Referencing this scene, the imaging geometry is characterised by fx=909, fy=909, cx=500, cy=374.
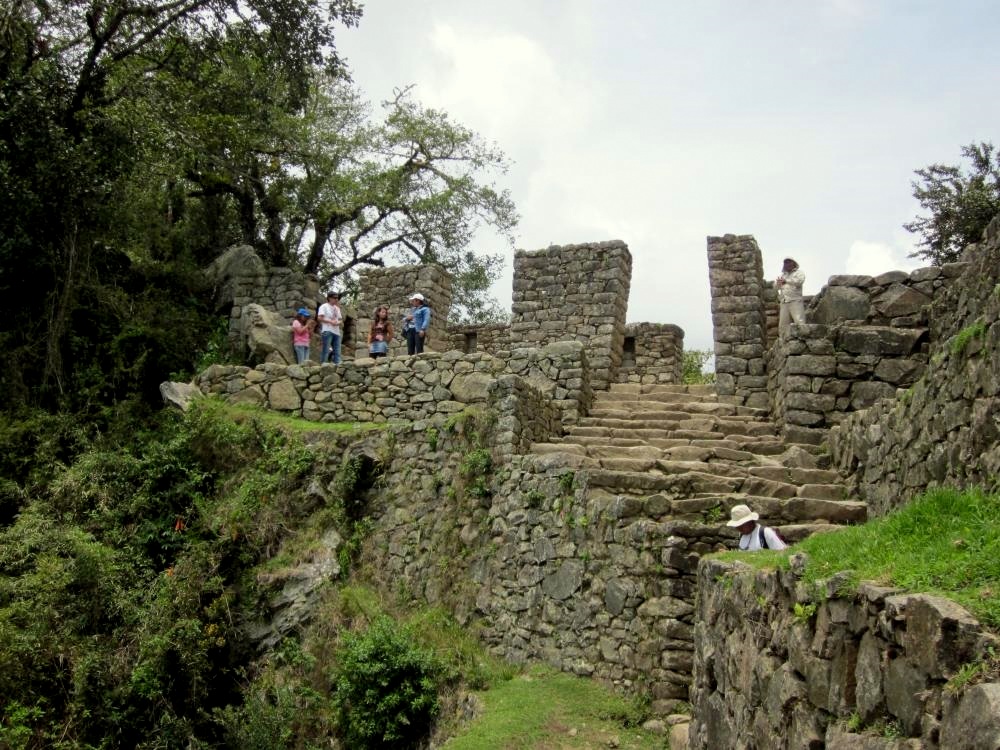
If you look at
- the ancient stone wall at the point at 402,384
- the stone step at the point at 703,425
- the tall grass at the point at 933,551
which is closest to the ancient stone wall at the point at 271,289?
the ancient stone wall at the point at 402,384

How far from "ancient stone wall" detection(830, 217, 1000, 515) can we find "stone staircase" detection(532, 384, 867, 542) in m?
0.49

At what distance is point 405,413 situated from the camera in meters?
13.9

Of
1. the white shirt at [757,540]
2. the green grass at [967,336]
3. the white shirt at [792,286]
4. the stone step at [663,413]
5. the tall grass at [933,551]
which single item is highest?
the white shirt at [792,286]

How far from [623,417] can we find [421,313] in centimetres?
437

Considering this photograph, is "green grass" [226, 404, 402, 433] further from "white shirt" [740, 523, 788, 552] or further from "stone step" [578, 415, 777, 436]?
"white shirt" [740, 523, 788, 552]

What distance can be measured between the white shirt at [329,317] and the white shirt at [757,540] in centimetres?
1012

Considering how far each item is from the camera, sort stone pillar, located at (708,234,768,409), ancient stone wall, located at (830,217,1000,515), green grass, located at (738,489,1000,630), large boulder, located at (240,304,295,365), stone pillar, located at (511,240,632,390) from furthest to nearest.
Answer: large boulder, located at (240,304,295,365), stone pillar, located at (511,240,632,390), stone pillar, located at (708,234,768,409), ancient stone wall, located at (830,217,1000,515), green grass, located at (738,489,1000,630)

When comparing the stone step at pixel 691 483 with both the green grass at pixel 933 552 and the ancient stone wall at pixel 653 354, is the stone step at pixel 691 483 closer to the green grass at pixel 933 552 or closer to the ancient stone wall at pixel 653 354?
the green grass at pixel 933 552

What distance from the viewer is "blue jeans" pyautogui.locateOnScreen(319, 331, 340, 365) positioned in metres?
16.4

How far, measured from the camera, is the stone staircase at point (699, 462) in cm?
901

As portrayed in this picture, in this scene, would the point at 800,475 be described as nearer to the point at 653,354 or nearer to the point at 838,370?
the point at 838,370

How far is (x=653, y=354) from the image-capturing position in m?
16.1

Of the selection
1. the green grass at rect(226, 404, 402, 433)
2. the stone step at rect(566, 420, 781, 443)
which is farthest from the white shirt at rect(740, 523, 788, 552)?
the green grass at rect(226, 404, 402, 433)

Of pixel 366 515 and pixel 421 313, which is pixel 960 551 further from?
pixel 421 313
